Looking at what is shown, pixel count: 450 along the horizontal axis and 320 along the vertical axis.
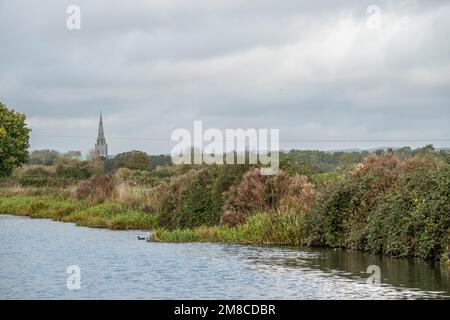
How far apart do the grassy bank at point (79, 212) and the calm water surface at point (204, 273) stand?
12178 mm

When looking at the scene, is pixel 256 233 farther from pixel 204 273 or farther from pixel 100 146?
pixel 100 146

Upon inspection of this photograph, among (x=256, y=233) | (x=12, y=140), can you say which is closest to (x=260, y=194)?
(x=256, y=233)

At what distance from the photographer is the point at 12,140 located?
63.4m

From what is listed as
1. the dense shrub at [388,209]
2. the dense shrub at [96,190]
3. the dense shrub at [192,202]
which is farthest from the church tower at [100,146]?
the dense shrub at [388,209]

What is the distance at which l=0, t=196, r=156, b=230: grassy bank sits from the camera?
150ft

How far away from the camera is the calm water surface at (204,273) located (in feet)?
63.3

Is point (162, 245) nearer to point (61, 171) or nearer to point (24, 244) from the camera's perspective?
point (24, 244)

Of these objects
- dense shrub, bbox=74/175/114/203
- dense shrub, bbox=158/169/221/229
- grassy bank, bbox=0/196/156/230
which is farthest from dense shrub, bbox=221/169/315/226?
dense shrub, bbox=74/175/114/203

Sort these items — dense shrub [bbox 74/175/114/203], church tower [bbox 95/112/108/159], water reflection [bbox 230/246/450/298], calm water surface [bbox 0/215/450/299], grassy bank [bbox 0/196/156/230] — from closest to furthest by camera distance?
1. calm water surface [bbox 0/215/450/299]
2. water reflection [bbox 230/246/450/298]
3. grassy bank [bbox 0/196/156/230]
4. dense shrub [bbox 74/175/114/203]
5. church tower [bbox 95/112/108/159]

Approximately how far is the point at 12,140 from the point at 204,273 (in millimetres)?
43720

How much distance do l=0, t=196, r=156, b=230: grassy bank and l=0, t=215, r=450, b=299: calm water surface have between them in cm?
1218

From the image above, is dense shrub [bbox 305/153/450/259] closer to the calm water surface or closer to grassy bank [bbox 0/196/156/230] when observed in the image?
the calm water surface
